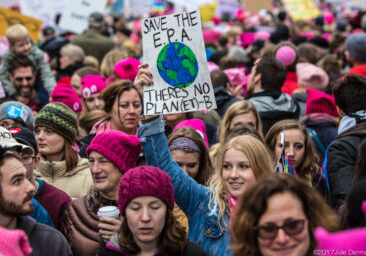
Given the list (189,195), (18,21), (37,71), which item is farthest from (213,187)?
(18,21)

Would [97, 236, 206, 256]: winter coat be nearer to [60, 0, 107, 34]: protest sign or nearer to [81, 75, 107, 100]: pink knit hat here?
[81, 75, 107, 100]: pink knit hat

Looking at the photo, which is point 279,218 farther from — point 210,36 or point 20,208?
point 210,36

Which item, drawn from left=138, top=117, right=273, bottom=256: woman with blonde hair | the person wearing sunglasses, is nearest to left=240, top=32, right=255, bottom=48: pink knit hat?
left=138, top=117, right=273, bottom=256: woman with blonde hair

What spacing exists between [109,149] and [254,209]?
1.62 metres

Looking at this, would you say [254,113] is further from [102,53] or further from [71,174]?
[102,53]

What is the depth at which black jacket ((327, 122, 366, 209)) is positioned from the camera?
436cm

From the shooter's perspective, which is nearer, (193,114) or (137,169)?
(137,169)

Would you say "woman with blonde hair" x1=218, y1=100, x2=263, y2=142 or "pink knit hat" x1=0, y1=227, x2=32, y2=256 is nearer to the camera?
"pink knit hat" x1=0, y1=227, x2=32, y2=256

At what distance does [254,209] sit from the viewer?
2885mm

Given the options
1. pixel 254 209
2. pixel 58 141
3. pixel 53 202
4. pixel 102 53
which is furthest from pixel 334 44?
pixel 254 209

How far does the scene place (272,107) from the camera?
20.4 feet

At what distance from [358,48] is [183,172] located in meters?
4.00

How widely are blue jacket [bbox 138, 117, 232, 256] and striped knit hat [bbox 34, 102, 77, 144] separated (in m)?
1.32

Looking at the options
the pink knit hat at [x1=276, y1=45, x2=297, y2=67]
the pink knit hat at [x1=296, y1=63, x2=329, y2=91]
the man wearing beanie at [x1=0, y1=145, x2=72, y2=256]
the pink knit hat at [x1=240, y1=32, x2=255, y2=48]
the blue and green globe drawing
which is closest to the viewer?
the man wearing beanie at [x1=0, y1=145, x2=72, y2=256]
